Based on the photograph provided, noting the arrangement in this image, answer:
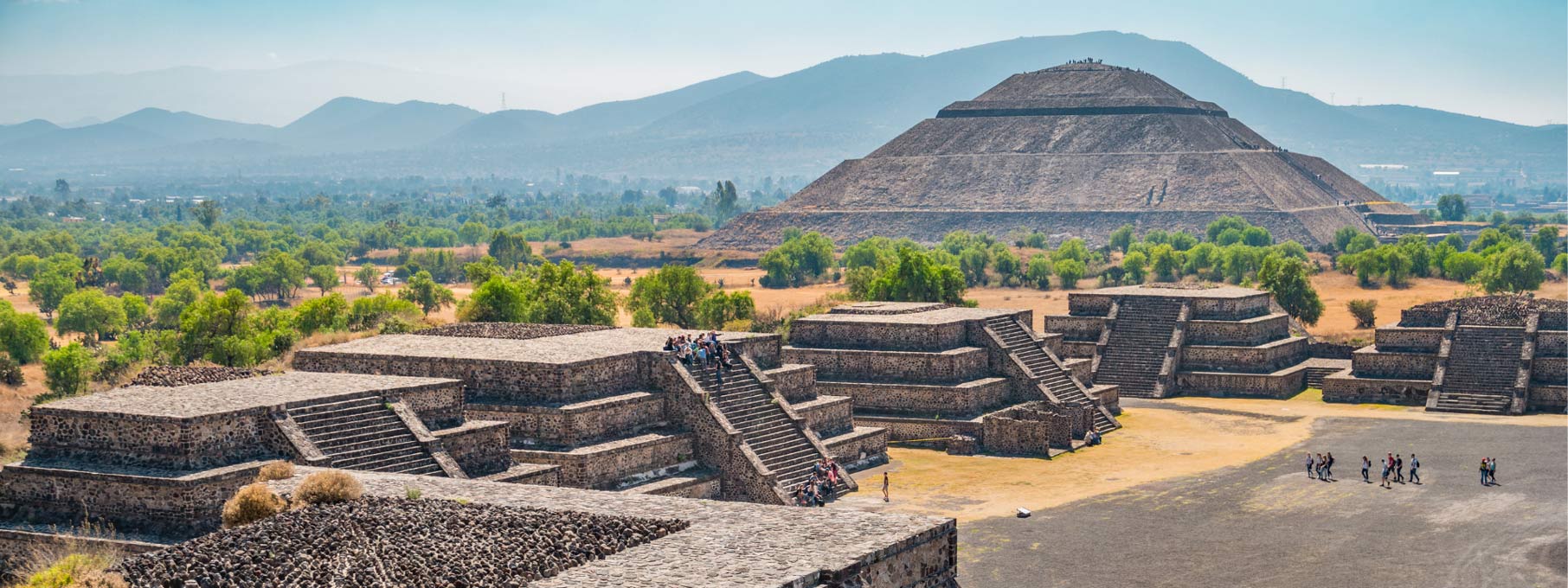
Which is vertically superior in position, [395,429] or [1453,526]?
[395,429]

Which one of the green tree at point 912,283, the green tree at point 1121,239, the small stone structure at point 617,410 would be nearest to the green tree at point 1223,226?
the green tree at point 1121,239

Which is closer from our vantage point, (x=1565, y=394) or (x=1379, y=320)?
(x=1565, y=394)

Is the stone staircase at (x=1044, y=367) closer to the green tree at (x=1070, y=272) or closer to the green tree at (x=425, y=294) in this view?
the green tree at (x=425, y=294)

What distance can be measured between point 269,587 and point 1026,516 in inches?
899

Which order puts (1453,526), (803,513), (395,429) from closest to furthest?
1. (803,513)
2. (395,429)
3. (1453,526)

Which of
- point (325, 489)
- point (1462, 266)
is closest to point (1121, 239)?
point (1462, 266)

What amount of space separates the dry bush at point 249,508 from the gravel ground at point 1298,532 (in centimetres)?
1453

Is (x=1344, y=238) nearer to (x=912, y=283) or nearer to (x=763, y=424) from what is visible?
(x=912, y=283)

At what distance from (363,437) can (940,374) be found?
25.1 metres

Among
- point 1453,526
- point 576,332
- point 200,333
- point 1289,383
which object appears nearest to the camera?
point 1453,526

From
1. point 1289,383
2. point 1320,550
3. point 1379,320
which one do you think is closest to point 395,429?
point 1320,550

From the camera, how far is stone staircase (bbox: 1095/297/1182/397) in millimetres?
69688

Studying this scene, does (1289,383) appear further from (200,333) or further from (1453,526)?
(200,333)

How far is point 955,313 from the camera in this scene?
63.0 m
